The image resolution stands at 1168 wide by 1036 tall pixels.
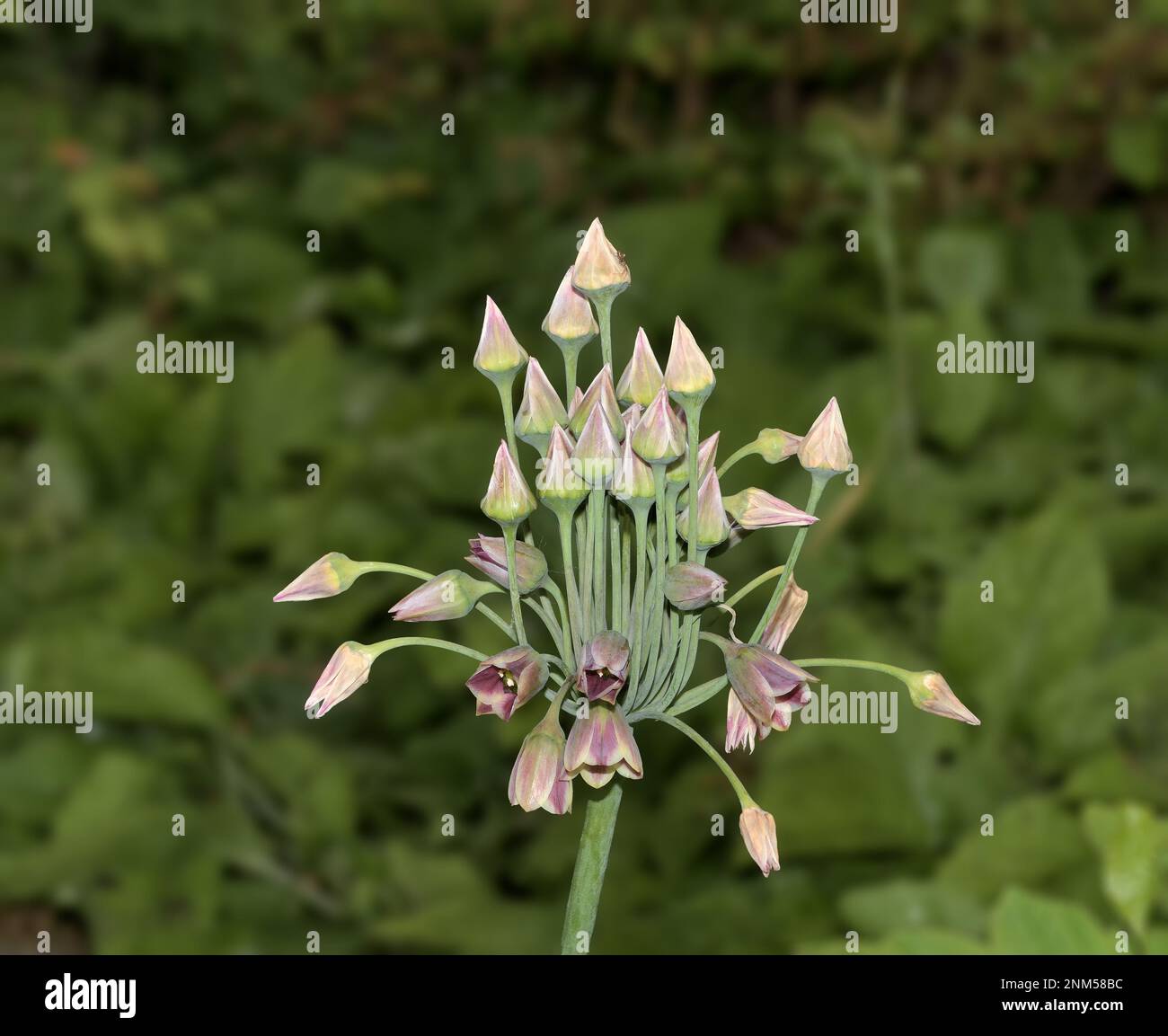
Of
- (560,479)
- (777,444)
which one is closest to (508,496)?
(560,479)

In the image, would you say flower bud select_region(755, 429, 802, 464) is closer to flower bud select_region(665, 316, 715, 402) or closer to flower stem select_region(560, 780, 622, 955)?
flower bud select_region(665, 316, 715, 402)

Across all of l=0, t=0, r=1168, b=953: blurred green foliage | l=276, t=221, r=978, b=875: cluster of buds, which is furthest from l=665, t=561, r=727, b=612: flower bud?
l=0, t=0, r=1168, b=953: blurred green foliage

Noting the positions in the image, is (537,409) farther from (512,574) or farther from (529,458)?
(529,458)

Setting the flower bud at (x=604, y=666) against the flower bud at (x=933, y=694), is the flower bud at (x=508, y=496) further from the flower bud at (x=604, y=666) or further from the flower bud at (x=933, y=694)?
the flower bud at (x=933, y=694)

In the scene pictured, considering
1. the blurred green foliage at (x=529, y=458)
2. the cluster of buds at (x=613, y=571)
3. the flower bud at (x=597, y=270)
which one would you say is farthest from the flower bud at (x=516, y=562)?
the blurred green foliage at (x=529, y=458)

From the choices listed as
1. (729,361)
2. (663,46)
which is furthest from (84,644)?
(663,46)

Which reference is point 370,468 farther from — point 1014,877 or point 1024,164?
point 1024,164

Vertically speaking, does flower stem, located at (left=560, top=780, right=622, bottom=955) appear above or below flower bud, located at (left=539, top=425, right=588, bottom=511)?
below
